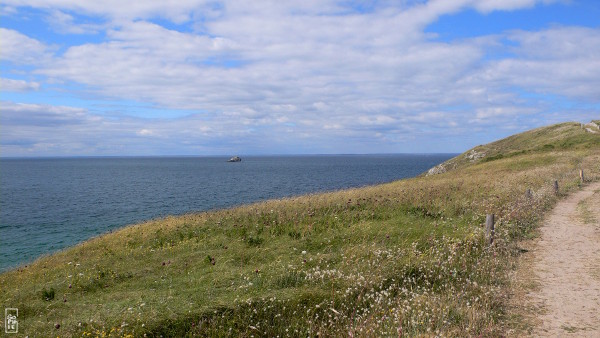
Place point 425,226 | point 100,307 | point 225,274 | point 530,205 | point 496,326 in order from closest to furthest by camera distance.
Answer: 1. point 496,326
2. point 100,307
3. point 225,274
4. point 425,226
5. point 530,205

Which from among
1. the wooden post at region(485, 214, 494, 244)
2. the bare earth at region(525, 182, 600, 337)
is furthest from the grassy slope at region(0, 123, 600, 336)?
the bare earth at region(525, 182, 600, 337)

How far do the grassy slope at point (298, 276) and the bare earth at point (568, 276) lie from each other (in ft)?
2.73

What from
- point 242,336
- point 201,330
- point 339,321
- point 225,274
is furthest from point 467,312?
point 225,274

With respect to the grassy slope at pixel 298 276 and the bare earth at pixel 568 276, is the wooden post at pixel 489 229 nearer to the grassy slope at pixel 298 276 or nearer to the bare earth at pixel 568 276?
the grassy slope at pixel 298 276

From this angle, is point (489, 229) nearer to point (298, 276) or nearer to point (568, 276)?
point (568, 276)

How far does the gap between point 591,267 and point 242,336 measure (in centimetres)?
1088

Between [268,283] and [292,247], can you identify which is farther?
[292,247]

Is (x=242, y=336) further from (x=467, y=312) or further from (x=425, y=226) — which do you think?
(x=425, y=226)

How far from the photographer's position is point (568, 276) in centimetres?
1073

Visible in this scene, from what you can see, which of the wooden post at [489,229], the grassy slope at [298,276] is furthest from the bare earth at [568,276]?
the wooden post at [489,229]

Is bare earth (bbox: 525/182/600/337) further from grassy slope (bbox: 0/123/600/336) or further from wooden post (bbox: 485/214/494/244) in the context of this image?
wooden post (bbox: 485/214/494/244)

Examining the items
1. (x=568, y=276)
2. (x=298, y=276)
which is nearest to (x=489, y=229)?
(x=568, y=276)

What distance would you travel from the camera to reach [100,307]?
8992 mm

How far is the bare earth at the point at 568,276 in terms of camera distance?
795cm
